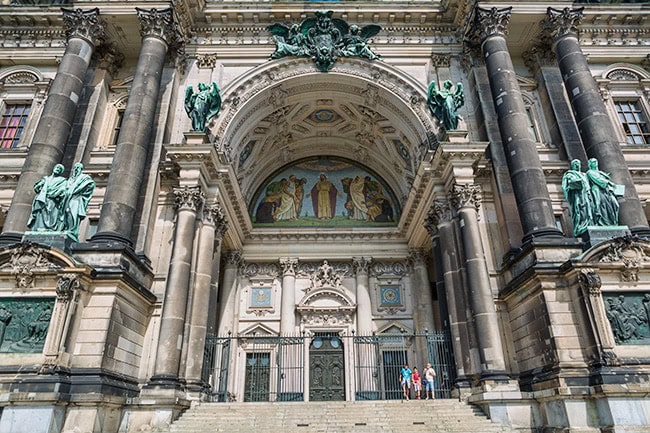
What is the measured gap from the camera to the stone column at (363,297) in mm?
19453

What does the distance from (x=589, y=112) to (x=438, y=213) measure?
20.1ft

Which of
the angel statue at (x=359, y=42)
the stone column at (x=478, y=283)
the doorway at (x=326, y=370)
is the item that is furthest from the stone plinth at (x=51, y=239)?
the angel statue at (x=359, y=42)

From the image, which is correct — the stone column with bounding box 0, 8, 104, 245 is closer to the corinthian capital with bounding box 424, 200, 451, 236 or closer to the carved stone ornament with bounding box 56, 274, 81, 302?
the carved stone ornament with bounding box 56, 274, 81, 302

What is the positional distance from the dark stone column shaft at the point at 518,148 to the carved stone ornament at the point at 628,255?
1.72 m

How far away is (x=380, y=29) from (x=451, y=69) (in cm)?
346

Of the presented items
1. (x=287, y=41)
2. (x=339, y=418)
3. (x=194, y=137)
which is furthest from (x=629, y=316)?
(x=287, y=41)

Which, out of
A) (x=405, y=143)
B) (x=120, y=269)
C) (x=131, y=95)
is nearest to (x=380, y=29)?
(x=405, y=143)

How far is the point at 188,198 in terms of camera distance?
14.2 m

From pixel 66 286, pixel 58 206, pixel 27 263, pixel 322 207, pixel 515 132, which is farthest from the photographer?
pixel 322 207

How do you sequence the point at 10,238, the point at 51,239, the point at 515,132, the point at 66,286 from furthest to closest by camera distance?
the point at 515,132, the point at 10,238, the point at 51,239, the point at 66,286

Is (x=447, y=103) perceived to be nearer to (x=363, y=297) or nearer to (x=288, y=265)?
(x=363, y=297)

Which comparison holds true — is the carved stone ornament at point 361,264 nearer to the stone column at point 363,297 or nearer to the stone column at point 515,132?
the stone column at point 363,297

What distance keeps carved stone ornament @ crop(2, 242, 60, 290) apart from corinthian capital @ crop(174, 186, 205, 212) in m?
4.25

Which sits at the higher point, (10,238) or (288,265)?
(288,265)
